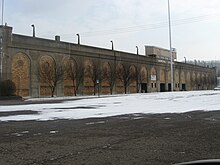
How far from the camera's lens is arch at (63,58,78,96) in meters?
64.5

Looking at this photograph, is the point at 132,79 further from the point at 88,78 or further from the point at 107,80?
the point at 88,78

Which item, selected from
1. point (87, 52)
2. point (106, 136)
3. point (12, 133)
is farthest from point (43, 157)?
point (87, 52)

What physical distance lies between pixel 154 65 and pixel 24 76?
4633cm

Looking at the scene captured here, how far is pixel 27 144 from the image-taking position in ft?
31.9

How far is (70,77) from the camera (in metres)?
64.8

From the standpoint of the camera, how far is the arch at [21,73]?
5619 cm

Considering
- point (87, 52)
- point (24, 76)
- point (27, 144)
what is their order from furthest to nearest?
point (87, 52)
point (24, 76)
point (27, 144)

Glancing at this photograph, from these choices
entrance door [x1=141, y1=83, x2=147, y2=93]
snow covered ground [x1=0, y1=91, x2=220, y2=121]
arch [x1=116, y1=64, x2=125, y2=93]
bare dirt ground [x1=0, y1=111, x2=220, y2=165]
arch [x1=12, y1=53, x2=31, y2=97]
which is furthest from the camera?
entrance door [x1=141, y1=83, x2=147, y2=93]

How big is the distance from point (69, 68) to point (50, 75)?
5.60 metres

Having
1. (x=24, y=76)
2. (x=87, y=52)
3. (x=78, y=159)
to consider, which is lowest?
(x=78, y=159)

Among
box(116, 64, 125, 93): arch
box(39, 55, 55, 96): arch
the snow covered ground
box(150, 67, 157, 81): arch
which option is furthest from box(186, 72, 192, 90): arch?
the snow covered ground

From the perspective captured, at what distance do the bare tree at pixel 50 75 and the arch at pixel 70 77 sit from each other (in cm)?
291

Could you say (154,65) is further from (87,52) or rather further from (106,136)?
(106,136)

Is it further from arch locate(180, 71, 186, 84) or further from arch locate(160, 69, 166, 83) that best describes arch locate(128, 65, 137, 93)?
arch locate(180, 71, 186, 84)
